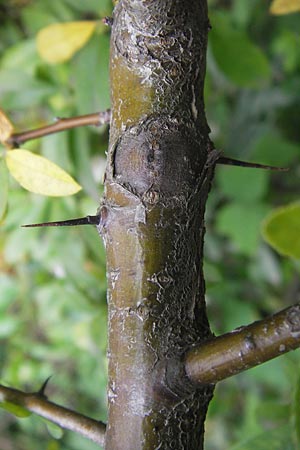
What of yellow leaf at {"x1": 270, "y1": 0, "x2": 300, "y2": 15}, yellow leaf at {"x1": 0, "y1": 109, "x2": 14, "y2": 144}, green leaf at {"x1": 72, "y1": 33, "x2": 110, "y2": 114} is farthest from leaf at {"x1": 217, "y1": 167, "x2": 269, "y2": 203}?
yellow leaf at {"x1": 0, "y1": 109, "x2": 14, "y2": 144}

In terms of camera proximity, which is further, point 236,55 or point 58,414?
point 236,55

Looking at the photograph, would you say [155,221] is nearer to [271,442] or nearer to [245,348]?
[245,348]

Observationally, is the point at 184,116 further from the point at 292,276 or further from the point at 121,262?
the point at 292,276

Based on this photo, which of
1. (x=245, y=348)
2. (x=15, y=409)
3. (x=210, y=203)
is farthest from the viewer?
(x=210, y=203)

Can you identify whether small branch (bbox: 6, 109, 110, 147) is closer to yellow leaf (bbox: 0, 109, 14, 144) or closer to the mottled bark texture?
yellow leaf (bbox: 0, 109, 14, 144)

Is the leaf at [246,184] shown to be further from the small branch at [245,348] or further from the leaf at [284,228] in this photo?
the small branch at [245,348]

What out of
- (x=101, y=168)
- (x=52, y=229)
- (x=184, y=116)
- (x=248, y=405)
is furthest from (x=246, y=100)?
(x=184, y=116)

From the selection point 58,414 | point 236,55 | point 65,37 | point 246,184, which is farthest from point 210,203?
point 58,414
